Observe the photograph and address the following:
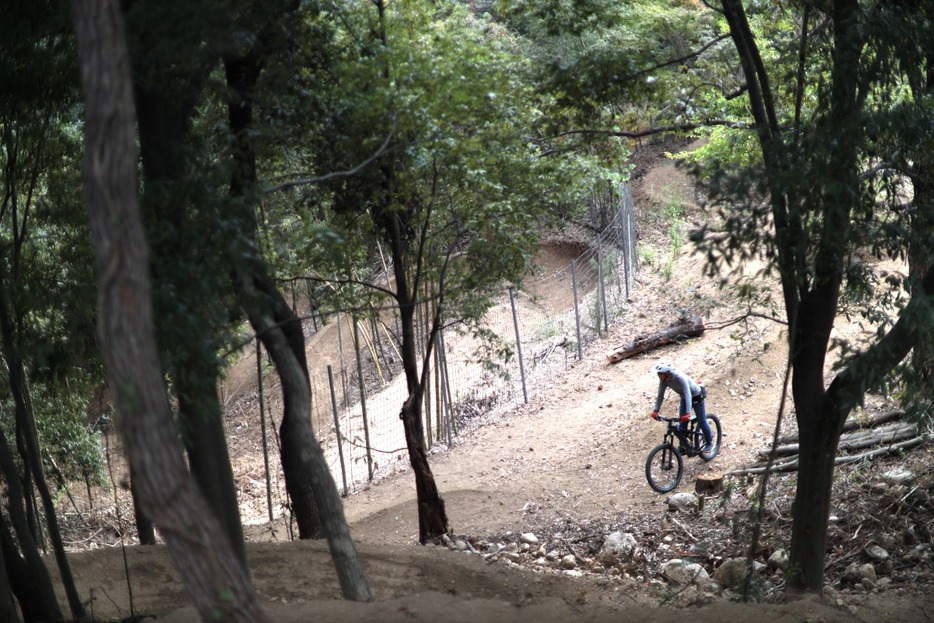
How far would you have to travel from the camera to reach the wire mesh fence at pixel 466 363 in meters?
16.0

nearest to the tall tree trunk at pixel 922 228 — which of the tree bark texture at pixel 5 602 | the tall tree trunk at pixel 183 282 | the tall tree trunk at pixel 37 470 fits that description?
the tall tree trunk at pixel 183 282

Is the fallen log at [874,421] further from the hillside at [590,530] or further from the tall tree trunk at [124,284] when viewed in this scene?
the tall tree trunk at [124,284]

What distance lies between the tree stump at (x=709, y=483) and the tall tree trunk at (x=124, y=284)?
855cm

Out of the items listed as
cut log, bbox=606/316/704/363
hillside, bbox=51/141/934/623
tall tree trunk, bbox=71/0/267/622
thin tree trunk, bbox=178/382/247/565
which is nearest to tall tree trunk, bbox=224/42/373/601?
hillside, bbox=51/141/934/623

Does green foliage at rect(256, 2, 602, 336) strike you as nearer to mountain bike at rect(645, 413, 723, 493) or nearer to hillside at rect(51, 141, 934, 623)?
hillside at rect(51, 141, 934, 623)

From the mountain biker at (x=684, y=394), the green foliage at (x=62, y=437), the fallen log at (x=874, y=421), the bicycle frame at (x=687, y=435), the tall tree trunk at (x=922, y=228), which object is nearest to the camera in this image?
the tall tree trunk at (x=922, y=228)

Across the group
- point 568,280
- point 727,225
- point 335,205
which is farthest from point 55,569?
point 568,280

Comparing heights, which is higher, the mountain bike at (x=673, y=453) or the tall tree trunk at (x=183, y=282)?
the tall tree trunk at (x=183, y=282)

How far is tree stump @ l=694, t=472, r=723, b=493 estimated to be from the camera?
11016mm

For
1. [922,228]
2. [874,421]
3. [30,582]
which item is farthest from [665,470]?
[30,582]

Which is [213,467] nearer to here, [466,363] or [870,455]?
[870,455]

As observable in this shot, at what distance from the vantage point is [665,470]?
11.9 meters

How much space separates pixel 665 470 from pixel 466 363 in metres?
5.24

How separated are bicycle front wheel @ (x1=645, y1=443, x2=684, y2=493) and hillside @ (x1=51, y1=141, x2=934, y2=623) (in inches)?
7.6
